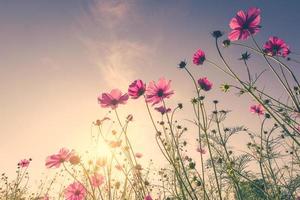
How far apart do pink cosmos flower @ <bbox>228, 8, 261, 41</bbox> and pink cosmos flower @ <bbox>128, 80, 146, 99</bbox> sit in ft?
2.93

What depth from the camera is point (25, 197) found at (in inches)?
253

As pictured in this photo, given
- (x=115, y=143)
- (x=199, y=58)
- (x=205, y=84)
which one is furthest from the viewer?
(x=199, y=58)

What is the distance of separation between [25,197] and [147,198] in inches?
196

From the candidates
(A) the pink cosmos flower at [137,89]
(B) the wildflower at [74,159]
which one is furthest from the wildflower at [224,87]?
(B) the wildflower at [74,159]

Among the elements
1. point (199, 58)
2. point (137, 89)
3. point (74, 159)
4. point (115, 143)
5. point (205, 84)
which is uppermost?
point (199, 58)

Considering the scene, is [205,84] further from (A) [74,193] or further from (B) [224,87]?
(A) [74,193]

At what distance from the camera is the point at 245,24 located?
274 centimetres

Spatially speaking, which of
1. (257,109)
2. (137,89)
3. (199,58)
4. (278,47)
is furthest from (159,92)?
(257,109)

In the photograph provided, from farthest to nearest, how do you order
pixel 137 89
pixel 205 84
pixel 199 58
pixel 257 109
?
pixel 257 109
pixel 199 58
pixel 205 84
pixel 137 89

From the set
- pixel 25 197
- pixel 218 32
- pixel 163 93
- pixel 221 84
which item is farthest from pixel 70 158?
pixel 25 197

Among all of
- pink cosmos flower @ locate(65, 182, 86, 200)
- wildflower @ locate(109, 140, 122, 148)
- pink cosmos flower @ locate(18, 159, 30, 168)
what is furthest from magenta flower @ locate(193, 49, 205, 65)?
pink cosmos flower @ locate(18, 159, 30, 168)

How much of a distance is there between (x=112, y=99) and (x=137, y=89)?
291 mm

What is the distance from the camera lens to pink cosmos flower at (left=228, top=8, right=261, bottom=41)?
2703 mm

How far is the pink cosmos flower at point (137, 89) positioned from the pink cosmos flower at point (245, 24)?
893mm
